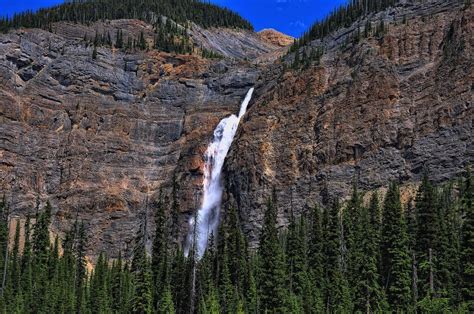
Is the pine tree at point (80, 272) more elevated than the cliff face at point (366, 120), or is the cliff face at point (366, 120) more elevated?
the cliff face at point (366, 120)

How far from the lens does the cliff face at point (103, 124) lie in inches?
4943

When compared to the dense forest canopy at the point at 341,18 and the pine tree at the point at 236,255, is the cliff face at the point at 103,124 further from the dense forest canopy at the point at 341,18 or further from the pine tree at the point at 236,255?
the pine tree at the point at 236,255

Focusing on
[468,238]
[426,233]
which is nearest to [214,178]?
[426,233]

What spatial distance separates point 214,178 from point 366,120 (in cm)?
2860

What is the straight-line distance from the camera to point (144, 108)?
14450cm

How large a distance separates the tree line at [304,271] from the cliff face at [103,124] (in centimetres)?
2797

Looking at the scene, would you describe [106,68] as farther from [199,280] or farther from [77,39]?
[199,280]

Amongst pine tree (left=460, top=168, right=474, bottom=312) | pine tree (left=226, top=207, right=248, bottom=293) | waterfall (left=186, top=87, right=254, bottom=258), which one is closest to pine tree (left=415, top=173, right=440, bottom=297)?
pine tree (left=460, top=168, right=474, bottom=312)

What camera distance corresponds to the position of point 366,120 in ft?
377

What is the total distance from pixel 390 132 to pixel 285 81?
90.4ft

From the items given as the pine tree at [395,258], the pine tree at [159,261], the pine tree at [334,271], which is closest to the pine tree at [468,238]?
the pine tree at [395,258]

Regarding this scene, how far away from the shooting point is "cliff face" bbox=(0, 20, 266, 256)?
126 m

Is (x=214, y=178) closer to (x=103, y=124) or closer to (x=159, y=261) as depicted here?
(x=103, y=124)

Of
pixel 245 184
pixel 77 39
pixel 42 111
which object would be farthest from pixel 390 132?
pixel 77 39
